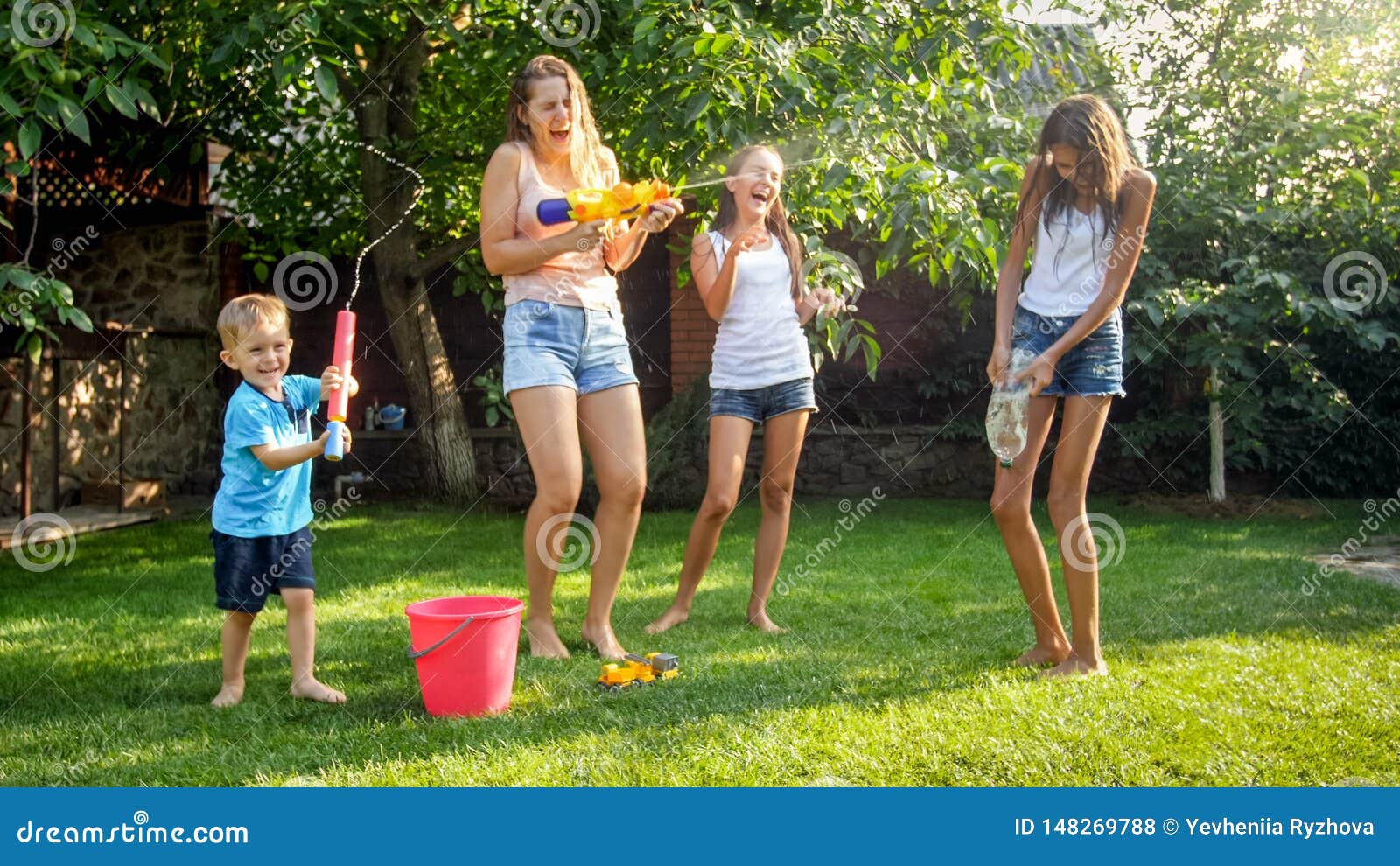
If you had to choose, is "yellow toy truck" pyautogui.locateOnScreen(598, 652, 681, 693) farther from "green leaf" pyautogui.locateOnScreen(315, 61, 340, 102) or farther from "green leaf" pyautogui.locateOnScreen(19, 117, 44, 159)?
"green leaf" pyautogui.locateOnScreen(315, 61, 340, 102)

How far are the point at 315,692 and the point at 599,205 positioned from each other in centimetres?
148

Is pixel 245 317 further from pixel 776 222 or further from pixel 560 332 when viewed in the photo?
pixel 776 222

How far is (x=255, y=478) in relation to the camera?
3066mm

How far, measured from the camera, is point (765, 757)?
2439mm

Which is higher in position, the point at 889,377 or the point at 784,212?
the point at 784,212

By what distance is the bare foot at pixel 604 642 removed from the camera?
3.34 m

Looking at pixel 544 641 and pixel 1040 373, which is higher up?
pixel 1040 373

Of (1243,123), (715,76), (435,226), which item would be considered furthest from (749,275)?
(435,226)

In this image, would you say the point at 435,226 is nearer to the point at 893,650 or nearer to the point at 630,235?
the point at 630,235

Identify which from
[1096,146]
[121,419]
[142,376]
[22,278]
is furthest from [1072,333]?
[142,376]

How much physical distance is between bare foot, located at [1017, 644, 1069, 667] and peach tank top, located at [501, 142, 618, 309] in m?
1.57

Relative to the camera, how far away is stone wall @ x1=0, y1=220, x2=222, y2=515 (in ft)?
24.3

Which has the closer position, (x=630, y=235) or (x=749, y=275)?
(x=630, y=235)

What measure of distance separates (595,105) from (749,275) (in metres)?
2.70
